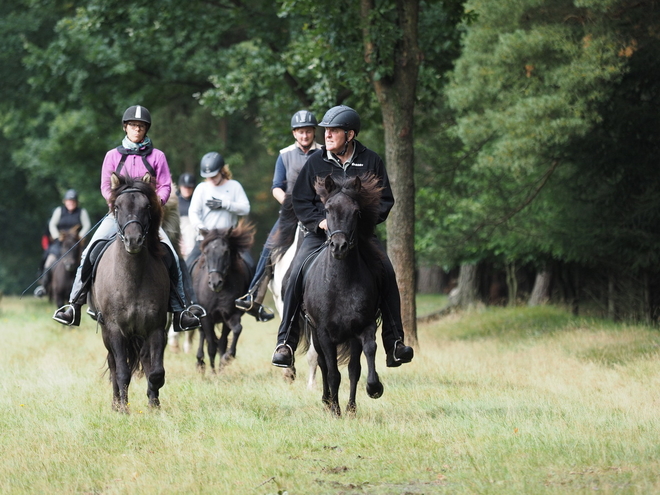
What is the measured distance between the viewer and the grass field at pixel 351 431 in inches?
261

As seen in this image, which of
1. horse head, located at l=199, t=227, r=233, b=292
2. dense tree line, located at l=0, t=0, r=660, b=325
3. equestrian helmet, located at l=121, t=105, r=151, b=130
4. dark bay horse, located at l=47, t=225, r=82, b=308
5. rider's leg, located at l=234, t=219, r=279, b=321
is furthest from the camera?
dark bay horse, located at l=47, t=225, r=82, b=308

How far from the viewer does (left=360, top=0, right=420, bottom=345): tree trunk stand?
15.6 meters

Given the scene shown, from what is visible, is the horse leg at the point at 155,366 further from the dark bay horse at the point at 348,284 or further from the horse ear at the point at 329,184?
the horse ear at the point at 329,184

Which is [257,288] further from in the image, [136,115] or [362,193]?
[362,193]

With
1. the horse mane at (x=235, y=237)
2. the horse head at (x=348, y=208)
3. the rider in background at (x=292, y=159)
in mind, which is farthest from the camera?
the horse mane at (x=235, y=237)

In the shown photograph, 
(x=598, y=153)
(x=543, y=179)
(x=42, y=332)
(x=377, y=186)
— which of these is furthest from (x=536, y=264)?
(x=377, y=186)

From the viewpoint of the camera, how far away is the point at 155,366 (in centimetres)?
982

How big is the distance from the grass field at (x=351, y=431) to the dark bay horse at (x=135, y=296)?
0.42 metres

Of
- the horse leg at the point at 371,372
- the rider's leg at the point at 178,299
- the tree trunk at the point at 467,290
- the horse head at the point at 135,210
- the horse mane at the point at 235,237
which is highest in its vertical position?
the horse head at the point at 135,210

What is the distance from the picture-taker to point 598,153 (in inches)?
667

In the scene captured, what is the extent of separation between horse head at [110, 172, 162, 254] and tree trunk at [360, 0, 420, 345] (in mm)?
6521

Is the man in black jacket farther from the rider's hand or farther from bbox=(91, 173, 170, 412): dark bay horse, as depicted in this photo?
the rider's hand

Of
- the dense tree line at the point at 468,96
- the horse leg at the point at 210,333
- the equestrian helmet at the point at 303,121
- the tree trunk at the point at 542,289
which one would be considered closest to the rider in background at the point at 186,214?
the horse leg at the point at 210,333

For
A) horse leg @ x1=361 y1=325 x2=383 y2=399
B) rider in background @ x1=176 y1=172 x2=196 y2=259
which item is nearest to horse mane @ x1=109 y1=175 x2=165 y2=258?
horse leg @ x1=361 y1=325 x2=383 y2=399
